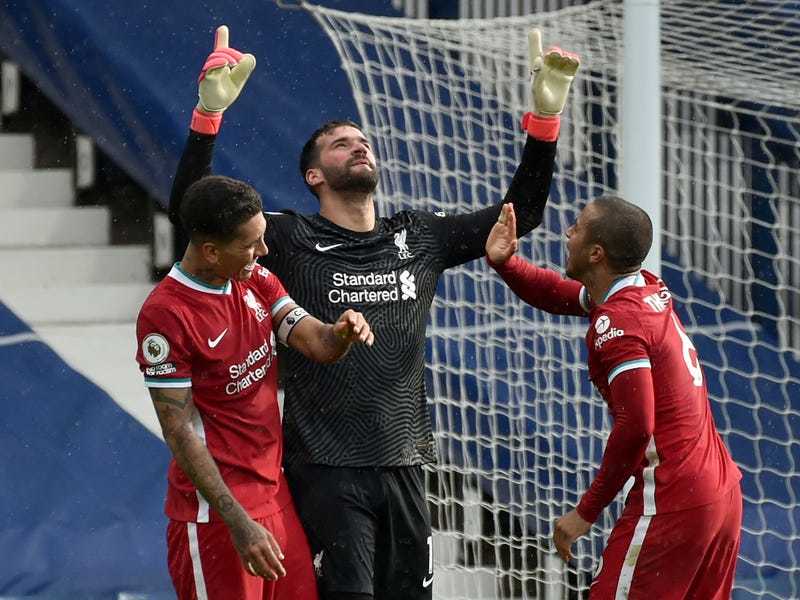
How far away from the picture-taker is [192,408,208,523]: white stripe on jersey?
3809 mm

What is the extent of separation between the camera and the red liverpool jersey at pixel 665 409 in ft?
13.2

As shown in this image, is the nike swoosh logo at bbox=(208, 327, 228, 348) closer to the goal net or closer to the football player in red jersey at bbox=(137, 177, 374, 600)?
the football player in red jersey at bbox=(137, 177, 374, 600)

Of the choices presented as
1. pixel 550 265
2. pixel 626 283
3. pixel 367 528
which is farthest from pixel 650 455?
pixel 550 265

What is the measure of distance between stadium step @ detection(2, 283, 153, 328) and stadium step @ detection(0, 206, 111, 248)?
0.32m

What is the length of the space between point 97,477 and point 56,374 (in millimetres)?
559

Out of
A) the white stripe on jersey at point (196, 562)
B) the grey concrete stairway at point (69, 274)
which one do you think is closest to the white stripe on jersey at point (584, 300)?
the white stripe on jersey at point (196, 562)

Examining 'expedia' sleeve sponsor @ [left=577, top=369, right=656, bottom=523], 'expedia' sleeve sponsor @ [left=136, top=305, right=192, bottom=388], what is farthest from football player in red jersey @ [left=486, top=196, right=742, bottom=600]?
'expedia' sleeve sponsor @ [left=136, top=305, right=192, bottom=388]

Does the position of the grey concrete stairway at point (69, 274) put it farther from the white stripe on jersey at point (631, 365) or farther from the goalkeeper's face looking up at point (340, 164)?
the white stripe on jersey at point (631, 365)

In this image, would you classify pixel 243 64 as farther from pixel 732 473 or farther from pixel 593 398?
pixel 593 398

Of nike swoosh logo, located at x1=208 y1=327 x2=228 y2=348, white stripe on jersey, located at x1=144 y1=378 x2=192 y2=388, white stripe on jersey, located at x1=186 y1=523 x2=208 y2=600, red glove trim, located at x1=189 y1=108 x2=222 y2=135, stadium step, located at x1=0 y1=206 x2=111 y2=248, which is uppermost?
red glove trim, located at x1=189 y1=108 x2=222 y2=135

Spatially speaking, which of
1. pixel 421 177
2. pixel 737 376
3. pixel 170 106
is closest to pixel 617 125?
pixel 421 177

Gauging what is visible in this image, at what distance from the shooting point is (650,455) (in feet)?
13.4

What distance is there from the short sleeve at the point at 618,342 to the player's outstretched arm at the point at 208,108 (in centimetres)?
124

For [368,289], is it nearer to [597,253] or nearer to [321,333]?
[321,333]
